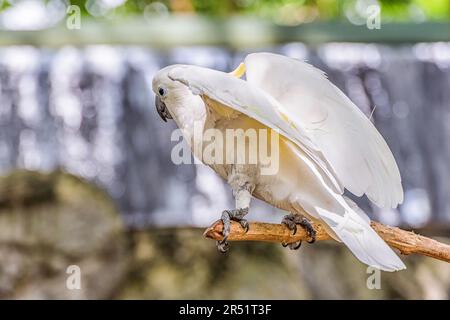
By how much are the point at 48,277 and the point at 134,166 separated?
4.22 feet

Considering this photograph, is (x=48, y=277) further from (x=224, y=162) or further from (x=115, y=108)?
(x=224, y=162)

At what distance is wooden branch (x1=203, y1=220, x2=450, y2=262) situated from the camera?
221cm

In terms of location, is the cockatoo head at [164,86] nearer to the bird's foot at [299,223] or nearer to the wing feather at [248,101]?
the wing feather at [248,101]

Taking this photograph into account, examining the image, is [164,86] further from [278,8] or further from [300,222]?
[278,8]

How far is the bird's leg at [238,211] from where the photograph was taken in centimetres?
222

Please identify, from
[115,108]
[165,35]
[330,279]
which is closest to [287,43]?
[165,35]

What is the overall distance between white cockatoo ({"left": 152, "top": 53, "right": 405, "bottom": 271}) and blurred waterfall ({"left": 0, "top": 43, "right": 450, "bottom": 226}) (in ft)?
11.1

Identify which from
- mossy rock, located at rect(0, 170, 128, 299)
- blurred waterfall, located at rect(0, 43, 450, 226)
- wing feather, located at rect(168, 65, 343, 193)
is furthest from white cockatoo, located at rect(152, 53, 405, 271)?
blurred waterfall, located at rect(0, 43, 450, 226)

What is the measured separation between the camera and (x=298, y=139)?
2.04 meters

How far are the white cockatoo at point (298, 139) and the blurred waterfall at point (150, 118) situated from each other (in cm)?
340

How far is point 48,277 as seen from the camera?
4820 millimetres

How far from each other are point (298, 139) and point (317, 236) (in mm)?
529

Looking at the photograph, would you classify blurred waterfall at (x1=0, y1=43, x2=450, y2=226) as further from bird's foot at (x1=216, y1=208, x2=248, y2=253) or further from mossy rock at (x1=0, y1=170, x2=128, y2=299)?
bird's foot at (x1=216, y1=208, x2=248, y2=253)

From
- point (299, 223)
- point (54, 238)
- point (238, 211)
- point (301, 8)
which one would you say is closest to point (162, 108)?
point (238, 211)
